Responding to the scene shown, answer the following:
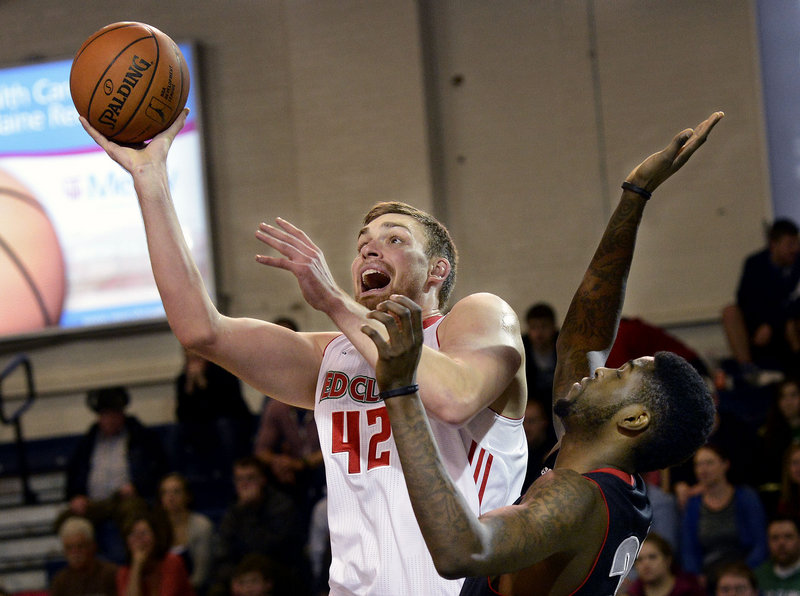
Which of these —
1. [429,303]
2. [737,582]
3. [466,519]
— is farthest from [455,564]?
[737,582]

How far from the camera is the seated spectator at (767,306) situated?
723cm

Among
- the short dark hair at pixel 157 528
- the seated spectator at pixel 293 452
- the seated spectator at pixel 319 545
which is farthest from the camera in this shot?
the seated spectator at pixel 293 452

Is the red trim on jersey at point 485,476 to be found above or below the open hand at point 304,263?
below

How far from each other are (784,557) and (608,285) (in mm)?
3331

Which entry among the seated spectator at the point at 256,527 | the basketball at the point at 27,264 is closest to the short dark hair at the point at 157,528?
the seated spectator at the point at 256,527

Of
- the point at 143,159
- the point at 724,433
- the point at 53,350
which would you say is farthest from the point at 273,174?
the point at 143,159

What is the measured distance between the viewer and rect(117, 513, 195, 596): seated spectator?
629cm

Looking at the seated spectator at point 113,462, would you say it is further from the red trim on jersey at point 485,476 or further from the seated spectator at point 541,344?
the red trim on jersey at point 485,476

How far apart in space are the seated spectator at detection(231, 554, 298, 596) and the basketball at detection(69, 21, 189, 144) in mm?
3699

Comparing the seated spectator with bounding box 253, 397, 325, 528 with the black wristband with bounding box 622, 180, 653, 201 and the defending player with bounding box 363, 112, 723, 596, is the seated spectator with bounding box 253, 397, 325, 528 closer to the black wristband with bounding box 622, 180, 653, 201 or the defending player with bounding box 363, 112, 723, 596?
the black wristband with bounding box 622, 180, 653, 201

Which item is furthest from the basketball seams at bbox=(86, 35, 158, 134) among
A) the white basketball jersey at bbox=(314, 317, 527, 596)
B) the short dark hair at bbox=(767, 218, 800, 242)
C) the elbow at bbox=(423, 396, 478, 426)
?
the short dark hair at bbox=(767, 218, 800, 242)

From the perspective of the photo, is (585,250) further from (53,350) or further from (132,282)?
(53,350)

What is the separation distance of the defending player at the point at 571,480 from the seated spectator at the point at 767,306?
5341mm

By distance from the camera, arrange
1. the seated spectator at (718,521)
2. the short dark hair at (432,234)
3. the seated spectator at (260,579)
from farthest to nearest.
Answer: the seated spectator at (260,579)
the seated spectator at (718,521)
the short dark hair at (432,234)
